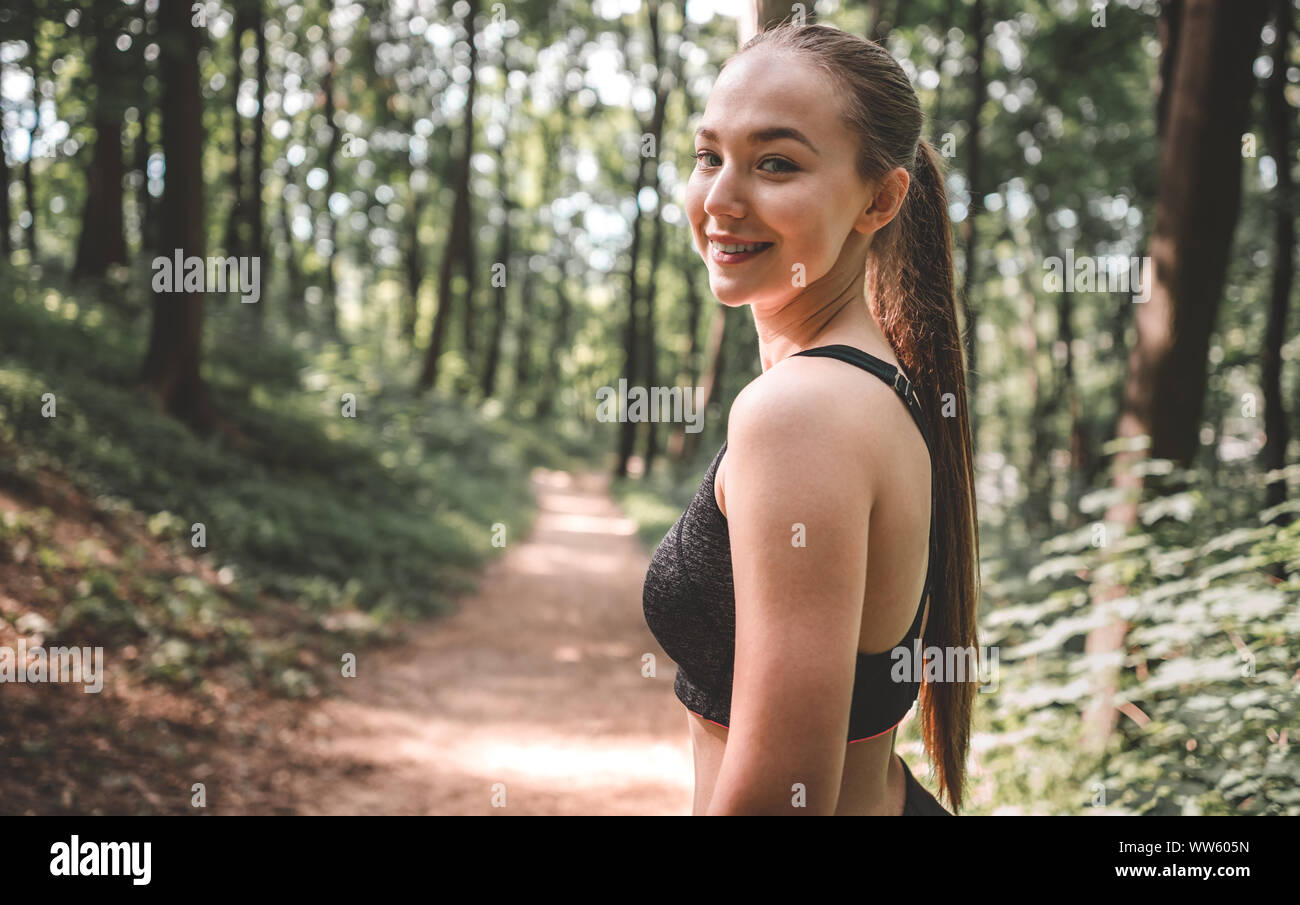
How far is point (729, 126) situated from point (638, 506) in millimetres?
19191

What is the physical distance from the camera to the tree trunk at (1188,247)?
5.51 meters

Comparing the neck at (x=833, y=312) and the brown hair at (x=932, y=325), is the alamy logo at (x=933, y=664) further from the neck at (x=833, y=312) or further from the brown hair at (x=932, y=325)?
the neck at (x=833, y=312)

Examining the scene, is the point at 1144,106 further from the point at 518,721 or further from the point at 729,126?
the point at 729,126

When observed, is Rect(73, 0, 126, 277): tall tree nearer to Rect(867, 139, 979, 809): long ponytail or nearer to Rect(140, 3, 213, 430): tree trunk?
Rect(140, 3, 213, 430): tree trunk

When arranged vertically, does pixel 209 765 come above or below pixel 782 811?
below

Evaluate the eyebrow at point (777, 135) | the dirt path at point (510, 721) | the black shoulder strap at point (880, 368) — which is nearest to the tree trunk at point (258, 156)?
the dirt path at point (510, 721)

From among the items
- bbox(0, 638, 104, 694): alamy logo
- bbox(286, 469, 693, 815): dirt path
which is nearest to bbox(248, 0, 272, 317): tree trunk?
bbox(286, 469, 693, 815): dirt path

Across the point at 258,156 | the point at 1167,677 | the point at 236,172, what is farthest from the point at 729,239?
the point at 236,172

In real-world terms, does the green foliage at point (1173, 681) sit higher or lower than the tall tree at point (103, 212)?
lower

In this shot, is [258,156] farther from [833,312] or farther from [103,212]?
[833,312]

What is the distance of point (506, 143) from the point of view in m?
31.3

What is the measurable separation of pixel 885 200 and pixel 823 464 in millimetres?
580

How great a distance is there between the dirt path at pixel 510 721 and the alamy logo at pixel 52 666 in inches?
61.6

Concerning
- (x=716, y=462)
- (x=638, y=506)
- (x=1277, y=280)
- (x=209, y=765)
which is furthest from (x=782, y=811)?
(x=638, y=506)
